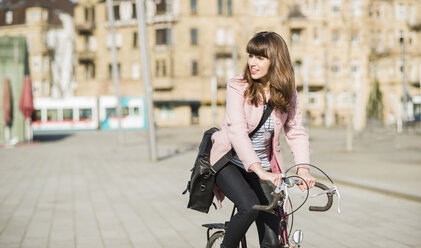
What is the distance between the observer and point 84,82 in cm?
6706

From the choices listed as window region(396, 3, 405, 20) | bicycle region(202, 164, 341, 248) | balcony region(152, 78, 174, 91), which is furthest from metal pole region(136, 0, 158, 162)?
window region(396, 3, 405, 20)

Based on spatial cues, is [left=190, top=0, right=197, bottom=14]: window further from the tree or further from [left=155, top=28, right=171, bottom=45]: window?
the tree

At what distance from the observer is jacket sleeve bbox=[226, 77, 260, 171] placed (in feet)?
12.1

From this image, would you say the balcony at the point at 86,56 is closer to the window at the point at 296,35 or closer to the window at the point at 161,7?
the window at the point at 161,7

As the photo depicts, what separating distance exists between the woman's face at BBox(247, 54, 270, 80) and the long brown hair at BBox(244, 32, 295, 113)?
0.08 ft

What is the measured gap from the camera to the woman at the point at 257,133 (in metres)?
3.74

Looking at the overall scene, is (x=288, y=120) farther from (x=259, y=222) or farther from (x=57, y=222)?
(x=57, y=222)

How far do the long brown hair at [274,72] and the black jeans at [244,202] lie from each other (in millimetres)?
456

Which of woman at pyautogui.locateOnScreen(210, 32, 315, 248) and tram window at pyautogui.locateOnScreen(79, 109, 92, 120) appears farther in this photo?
tram window at pyautogui.locateOnScreen(79, 109, 92, 120)

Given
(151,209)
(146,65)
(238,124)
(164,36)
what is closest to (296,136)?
(238,124)

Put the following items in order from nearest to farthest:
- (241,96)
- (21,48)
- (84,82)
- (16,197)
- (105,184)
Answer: (241,96)
(16,197)
(105,184)
(21,48)
(84,82)

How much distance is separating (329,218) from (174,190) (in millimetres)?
3768

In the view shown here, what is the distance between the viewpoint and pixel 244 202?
372 cm

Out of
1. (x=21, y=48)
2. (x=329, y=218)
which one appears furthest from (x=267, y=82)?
(x=21, y=48)
